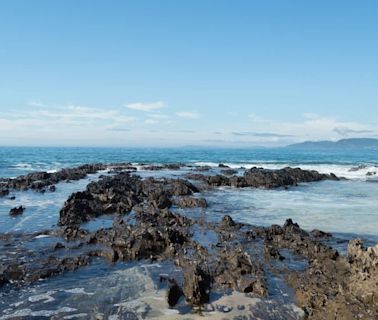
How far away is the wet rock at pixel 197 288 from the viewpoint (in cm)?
824

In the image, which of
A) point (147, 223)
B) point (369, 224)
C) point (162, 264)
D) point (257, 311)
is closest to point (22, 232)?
point (147, 223)

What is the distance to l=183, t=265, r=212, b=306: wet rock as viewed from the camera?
8242mm

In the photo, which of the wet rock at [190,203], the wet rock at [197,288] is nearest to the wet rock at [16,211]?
the wet rock at [190,203]

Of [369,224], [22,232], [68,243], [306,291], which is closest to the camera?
[306,291]

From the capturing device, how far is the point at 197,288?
8.41 meters

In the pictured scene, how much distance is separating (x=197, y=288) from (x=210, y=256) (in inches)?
122

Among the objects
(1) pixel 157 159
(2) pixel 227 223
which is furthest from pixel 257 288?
(1) pixel 157 159

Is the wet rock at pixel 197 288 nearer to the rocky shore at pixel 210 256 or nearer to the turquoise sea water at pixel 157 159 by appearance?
the rocky shore at pixel 210 256

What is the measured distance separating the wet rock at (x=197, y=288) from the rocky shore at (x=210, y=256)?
0.02 meters

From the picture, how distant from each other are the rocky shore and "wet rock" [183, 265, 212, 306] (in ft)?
0.07

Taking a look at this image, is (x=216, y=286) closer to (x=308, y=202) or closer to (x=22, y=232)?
(x=22, y=232)

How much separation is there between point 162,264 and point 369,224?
355 inches

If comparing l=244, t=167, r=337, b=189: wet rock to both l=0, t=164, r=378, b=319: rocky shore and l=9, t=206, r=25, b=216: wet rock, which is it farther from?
l=9, t=206, r=25, b=216: wet rock

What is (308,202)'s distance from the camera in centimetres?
2209
